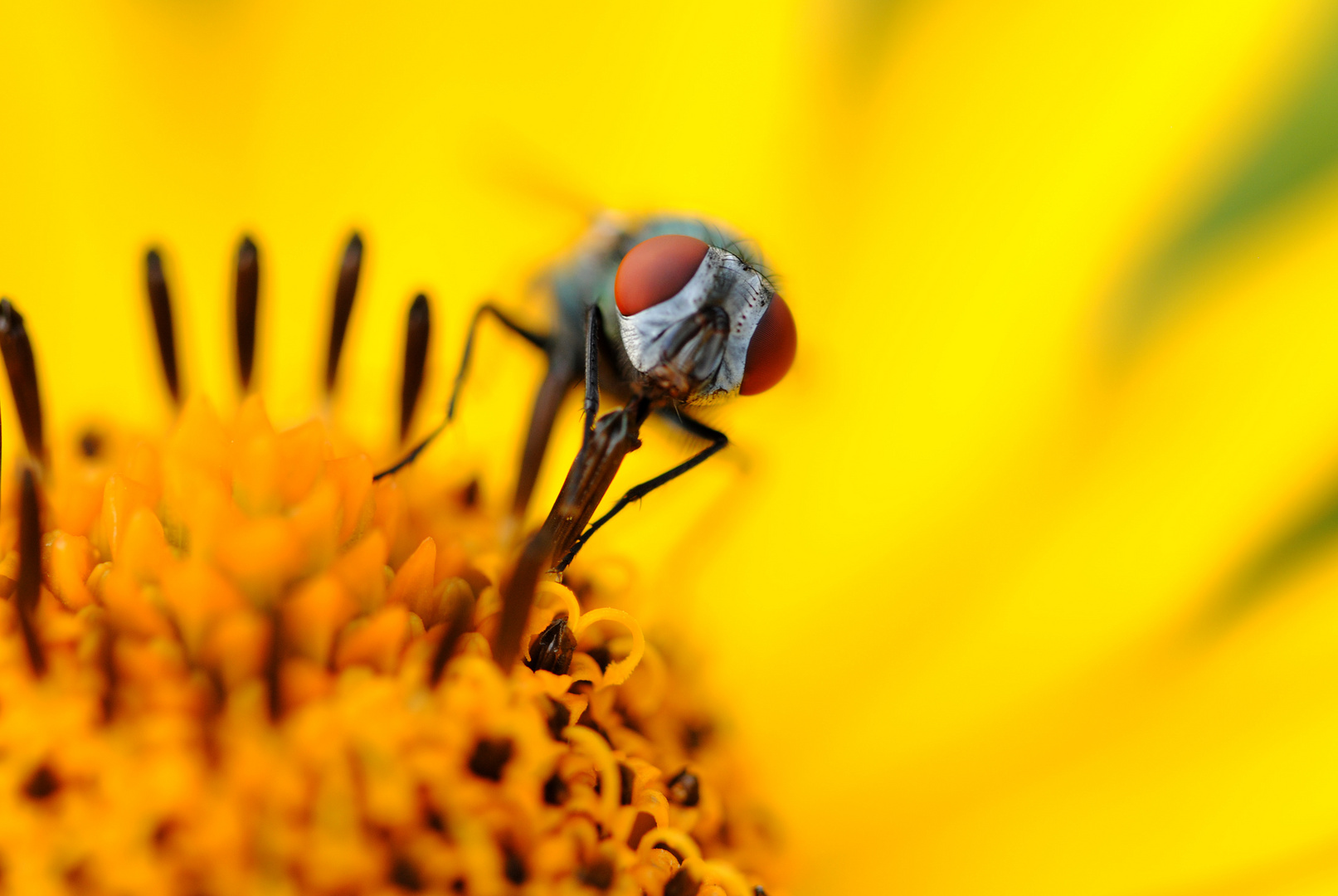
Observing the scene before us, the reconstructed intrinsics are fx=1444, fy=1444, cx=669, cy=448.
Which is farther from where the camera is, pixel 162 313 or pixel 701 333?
pixel 162 313

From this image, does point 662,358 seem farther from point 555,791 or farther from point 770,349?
point 555,791

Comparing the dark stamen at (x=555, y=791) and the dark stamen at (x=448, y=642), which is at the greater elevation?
the dark stamen at (x=448, y=642)

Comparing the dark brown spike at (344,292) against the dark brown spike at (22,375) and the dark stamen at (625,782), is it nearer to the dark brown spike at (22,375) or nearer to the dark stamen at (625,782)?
the dark brown spike at (22,375)

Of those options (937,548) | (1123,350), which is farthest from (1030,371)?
(937,548)

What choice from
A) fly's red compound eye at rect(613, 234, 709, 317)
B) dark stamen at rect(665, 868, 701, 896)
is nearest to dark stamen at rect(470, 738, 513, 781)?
dark stamen at rect(665, 868, 701, 896)

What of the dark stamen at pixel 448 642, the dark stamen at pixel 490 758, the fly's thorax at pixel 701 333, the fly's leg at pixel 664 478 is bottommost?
the dark stamen at pixel 490 758

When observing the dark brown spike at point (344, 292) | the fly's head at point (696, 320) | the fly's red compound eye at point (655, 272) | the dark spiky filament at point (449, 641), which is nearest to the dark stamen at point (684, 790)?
the dark spiky filament at point (449, 641)

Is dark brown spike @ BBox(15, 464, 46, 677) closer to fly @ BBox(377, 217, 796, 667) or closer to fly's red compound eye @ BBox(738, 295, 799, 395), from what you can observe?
fly @ BBox(377, 217, 796, 667)

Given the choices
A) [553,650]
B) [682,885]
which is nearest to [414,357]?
[553,650]

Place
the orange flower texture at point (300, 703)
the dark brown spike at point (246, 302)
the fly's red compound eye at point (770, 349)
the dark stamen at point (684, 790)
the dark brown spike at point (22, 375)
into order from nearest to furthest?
the orange flower texture at point (300, 703)
the fly's red compound eye at point (770, 349)
the dark stamen at point (684, 790)
the dark brown spike at point (22, 375)
the dark brown spike at point (246, 302)
